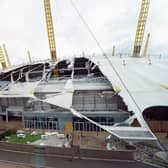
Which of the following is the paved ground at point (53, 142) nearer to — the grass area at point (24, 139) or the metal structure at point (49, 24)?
the grass area at point (24, 139)

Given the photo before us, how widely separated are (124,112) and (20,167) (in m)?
10.1

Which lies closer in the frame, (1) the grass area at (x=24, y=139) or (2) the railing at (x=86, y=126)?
(1) the grass area at (x=24, y=139)

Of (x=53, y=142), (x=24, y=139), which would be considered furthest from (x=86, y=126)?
(x=24, y=139)

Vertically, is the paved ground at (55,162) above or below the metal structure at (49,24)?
below

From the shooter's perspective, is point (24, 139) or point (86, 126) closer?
point (24, 139)

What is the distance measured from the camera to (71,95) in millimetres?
21750

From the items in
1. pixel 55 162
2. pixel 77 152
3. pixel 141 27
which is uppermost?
pixel 141 27

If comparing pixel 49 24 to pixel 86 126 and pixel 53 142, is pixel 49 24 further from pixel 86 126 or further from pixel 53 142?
pixel 53 142

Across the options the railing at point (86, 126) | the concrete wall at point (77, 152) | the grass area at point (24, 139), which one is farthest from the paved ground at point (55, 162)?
the railing at point (86, 126)

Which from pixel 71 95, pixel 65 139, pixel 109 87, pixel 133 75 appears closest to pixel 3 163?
pixel 65 139

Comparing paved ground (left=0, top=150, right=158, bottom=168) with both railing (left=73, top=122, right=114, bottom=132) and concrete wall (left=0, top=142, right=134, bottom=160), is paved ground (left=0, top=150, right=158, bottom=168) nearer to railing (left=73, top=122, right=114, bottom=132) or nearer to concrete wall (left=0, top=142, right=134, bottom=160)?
concrete wall (left=0, top=142, right=134, bottom=160)

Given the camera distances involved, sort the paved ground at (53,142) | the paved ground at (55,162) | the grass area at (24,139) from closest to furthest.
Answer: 1. the paved ground at (55,162)
2. the paved ground at (53,142)
3. the grass area at (24,139)

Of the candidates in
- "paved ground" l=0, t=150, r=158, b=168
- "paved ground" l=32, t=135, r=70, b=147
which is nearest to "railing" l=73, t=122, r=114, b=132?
"paved ground" l=32, t=135, r=70, b=147

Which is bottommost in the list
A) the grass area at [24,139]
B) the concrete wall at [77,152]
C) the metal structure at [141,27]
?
the grass area at [24,139]
